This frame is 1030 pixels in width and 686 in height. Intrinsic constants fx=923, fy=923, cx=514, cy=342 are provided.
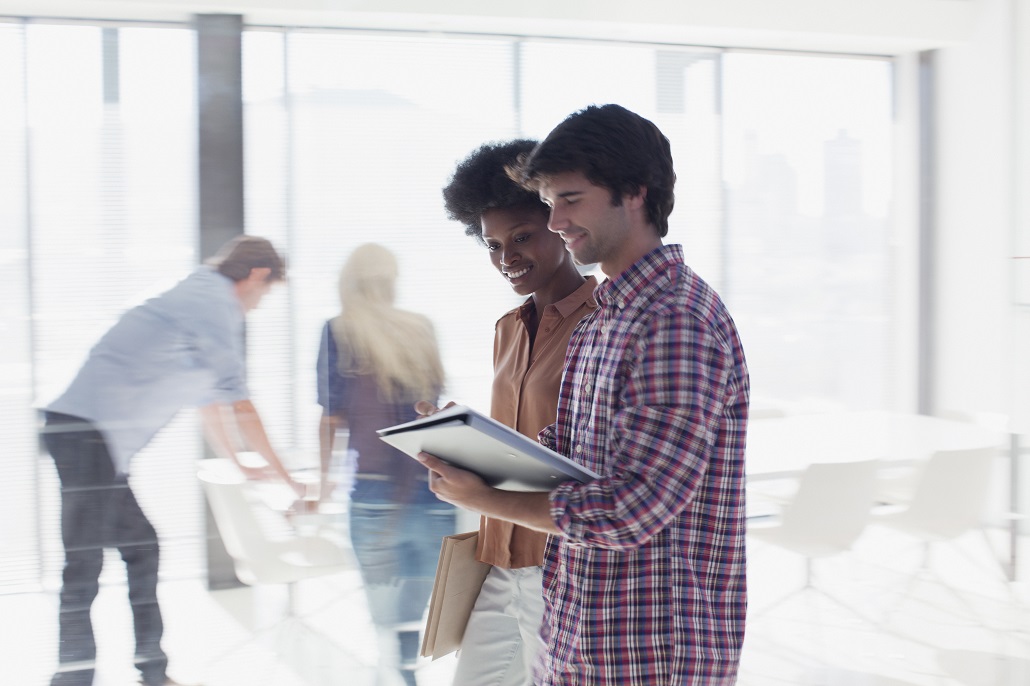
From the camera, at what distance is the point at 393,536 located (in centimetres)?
294

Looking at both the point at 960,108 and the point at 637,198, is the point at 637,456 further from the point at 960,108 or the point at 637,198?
the point at 960,108

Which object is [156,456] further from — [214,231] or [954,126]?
[954,126]

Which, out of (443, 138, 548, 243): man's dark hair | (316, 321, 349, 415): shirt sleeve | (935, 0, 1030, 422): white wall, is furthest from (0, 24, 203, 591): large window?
(935, 0, 1030, 422): white wall

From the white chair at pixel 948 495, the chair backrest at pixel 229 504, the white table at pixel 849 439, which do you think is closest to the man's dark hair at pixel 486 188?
the chair backrest at pixel 229 504

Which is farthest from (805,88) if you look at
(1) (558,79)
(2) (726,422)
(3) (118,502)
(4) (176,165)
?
(3) (118,502)

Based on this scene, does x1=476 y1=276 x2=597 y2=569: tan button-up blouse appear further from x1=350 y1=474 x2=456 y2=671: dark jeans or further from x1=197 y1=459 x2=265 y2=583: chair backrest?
x1=197 y1=459 x2=265 y2=583: chair backrest

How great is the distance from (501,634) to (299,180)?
1.58m

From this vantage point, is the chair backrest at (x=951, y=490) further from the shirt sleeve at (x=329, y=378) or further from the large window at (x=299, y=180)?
the shirt sleeve at (x=329, y=378)

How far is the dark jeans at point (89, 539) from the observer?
2.74m

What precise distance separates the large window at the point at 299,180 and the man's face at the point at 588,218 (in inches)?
61.6

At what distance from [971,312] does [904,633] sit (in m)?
1.24

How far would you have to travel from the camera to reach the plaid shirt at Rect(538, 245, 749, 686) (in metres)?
1.23

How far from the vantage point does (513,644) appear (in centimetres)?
192

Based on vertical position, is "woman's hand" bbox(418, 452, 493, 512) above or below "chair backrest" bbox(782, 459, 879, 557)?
above
